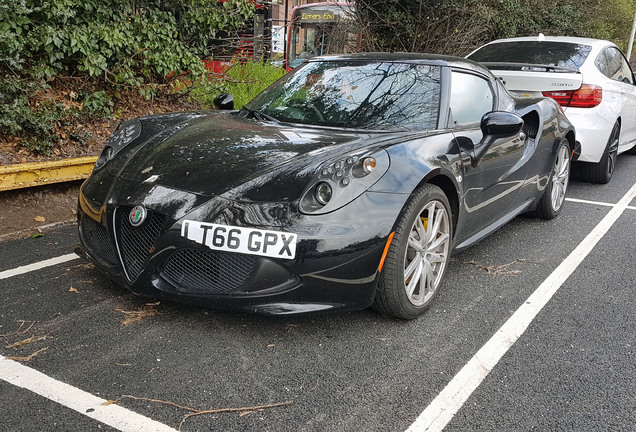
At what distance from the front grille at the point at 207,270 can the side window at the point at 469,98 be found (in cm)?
174

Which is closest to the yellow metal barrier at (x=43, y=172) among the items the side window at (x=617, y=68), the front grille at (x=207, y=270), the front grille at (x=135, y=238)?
the front grille at (x=135, y=238)

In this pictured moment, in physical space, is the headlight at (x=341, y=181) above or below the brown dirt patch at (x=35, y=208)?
above

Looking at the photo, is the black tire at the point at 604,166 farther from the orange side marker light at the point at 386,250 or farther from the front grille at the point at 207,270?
the front grille at the point at 207,270

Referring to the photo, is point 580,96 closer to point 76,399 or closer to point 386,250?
point 386,250

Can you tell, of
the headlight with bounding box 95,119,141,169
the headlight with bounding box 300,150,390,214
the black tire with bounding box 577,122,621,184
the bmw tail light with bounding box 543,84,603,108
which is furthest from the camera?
the black tire with bounding box 577,122,621,184

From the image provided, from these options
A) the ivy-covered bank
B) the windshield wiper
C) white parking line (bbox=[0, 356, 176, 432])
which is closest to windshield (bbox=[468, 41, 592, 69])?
the ivy-covered bank

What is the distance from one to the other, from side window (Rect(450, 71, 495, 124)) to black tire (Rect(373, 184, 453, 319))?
29.3 inches

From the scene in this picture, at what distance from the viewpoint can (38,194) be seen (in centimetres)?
489

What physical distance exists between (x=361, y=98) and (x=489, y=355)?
5.70 feet

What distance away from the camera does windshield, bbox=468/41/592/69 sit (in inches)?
254

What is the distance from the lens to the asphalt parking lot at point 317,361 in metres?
2.24

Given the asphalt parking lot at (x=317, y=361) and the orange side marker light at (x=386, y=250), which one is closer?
the asphalt parking lot at (x=317, y=361)

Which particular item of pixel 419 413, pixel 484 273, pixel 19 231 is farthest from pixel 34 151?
pixel 419 413

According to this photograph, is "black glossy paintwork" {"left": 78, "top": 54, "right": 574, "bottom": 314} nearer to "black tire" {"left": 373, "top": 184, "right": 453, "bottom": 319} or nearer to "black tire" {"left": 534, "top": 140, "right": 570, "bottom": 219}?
"black tire" {"left": 373, "top": 184, "right": 453, "bottom": 319}
